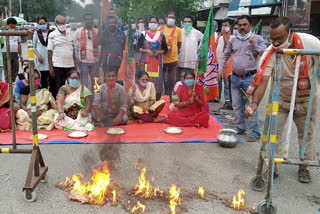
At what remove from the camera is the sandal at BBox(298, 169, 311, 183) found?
3.70m

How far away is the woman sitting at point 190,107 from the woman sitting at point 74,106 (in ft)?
5.12

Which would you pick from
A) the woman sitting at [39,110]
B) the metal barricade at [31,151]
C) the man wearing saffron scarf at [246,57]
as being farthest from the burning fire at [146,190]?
the woman sitting at [39,110]

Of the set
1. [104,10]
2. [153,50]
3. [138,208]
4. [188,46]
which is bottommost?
[138,208]

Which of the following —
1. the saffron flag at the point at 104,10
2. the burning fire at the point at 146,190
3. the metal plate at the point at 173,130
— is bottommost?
the burning fire at the point at 146,190

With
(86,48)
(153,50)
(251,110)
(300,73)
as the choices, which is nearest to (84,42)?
(86,48)

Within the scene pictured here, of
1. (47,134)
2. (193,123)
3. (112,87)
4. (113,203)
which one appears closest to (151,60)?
(112,87)

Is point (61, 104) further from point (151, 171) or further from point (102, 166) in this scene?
point (151, 171)

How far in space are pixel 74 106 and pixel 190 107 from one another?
2184 millimetres

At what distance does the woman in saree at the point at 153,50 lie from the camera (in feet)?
23.2

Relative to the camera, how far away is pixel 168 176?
3.78 metres

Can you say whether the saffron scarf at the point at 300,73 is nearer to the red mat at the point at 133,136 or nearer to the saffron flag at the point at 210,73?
the red mat at the point at 133,136

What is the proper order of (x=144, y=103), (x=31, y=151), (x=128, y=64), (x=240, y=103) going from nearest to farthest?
(x=31, y=151) → (x=240, y=103) → (x=144, y=103) → (x=128, y=64)

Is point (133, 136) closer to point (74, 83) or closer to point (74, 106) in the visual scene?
point (74, 106)

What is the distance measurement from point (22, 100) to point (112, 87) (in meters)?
1.63
